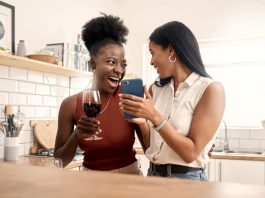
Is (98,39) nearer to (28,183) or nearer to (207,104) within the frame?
(207,104)

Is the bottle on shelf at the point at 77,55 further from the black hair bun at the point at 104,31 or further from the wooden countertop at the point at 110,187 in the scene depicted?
the wooden countertop at the point at 110,187

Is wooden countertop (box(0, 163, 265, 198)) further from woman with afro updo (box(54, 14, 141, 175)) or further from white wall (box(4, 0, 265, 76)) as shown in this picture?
white wall (box(4, 0, 265, 76))

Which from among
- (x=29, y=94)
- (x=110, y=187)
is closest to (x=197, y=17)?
(x=29, y=94)

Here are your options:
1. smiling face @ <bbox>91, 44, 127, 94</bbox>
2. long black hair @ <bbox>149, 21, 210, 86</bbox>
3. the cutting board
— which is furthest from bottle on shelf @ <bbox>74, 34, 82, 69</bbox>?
long black hair @ <bbox>149, 21, 210, 86</bbox>

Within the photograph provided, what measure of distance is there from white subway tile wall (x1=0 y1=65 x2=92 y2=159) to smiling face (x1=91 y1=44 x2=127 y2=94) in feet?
4.34

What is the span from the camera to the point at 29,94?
9.82ft

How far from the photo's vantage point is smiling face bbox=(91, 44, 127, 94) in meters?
1.65

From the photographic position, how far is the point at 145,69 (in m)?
4.58

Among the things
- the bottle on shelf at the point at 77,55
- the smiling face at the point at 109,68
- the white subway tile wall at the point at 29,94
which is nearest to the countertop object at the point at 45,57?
the white subway tile wall at the point at 29,94

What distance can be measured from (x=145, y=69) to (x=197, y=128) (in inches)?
132

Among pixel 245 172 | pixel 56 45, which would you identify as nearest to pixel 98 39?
pixel 56 45

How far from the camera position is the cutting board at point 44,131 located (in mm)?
3009

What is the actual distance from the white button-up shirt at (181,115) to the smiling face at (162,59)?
0.09 metres

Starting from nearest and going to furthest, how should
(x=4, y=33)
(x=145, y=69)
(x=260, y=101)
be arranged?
(x=4, y=33) < (x=260, y=101) < (x=145, y=69)
